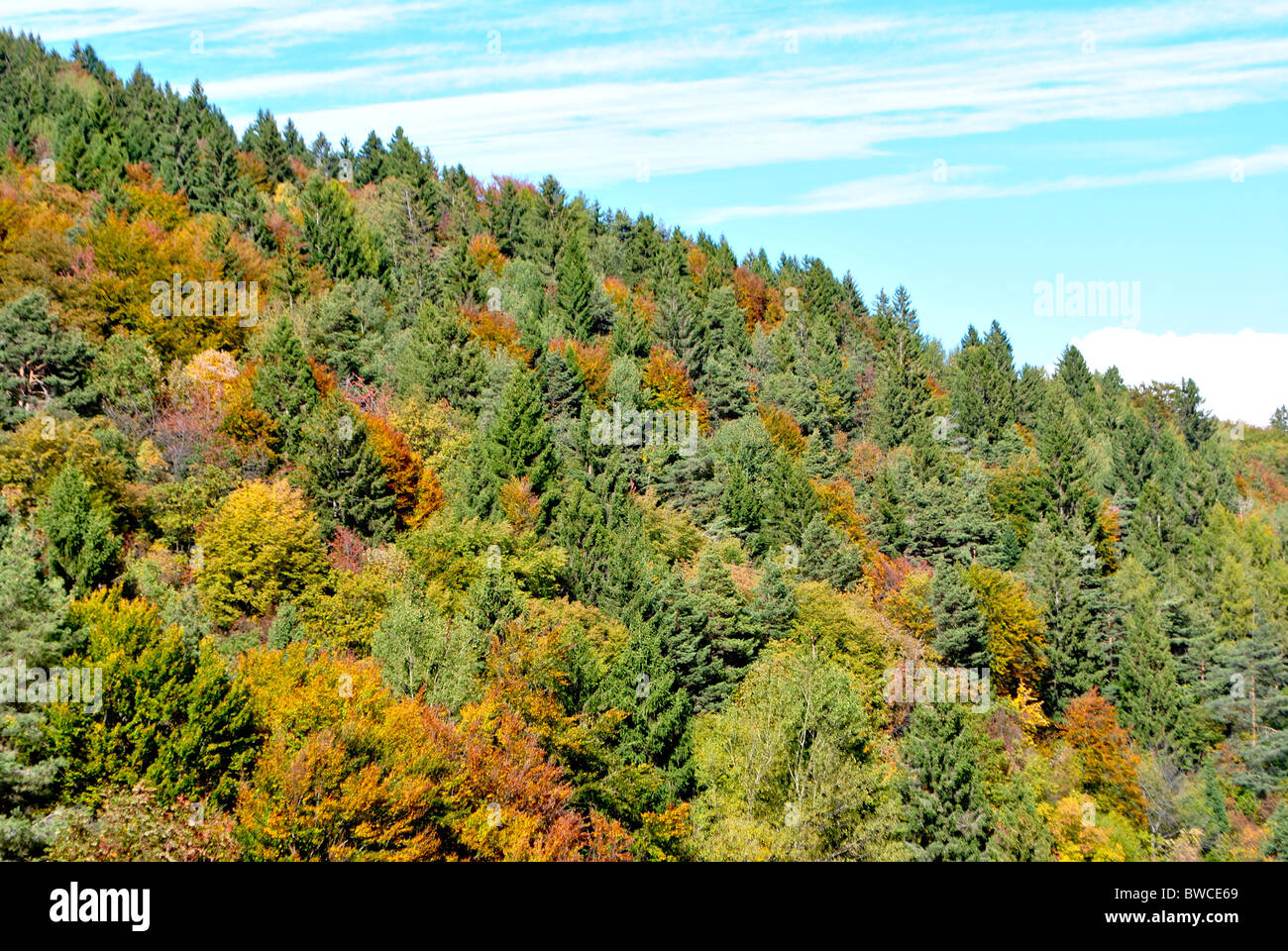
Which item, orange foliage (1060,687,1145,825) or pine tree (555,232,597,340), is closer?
orange foliage (1060,687,1145,825)

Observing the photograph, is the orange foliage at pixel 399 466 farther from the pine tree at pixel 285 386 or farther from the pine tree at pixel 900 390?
the pine tree at pixel 900 390

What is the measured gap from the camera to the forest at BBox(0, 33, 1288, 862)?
2844cm

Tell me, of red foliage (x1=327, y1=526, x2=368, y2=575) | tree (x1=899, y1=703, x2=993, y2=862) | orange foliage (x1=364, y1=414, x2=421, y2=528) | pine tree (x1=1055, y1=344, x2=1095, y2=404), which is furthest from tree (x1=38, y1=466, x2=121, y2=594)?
pine tree (x1=1055, y1=344, x2=1095, y2=404)

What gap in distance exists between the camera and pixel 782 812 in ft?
125

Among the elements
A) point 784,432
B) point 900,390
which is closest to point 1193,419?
point 900,390

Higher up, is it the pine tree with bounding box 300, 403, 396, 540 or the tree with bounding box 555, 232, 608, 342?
the tree with bounding box 555, 232, 608, 342

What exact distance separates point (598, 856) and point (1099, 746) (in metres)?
38.5

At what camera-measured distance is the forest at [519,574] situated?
1120 inches

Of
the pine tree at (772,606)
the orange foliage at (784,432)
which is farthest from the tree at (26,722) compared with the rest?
the orange foliage at (784,432)

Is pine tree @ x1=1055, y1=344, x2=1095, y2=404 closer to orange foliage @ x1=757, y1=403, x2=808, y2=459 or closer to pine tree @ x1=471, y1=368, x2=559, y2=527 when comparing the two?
orange foliage @ x1=757, y1=403, x2=808, y2=459

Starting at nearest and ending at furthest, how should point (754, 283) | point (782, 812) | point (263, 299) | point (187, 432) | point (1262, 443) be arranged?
point (782, 812), point (187, 432), point (263, 299), point (754, 283), point (1262, 443)
